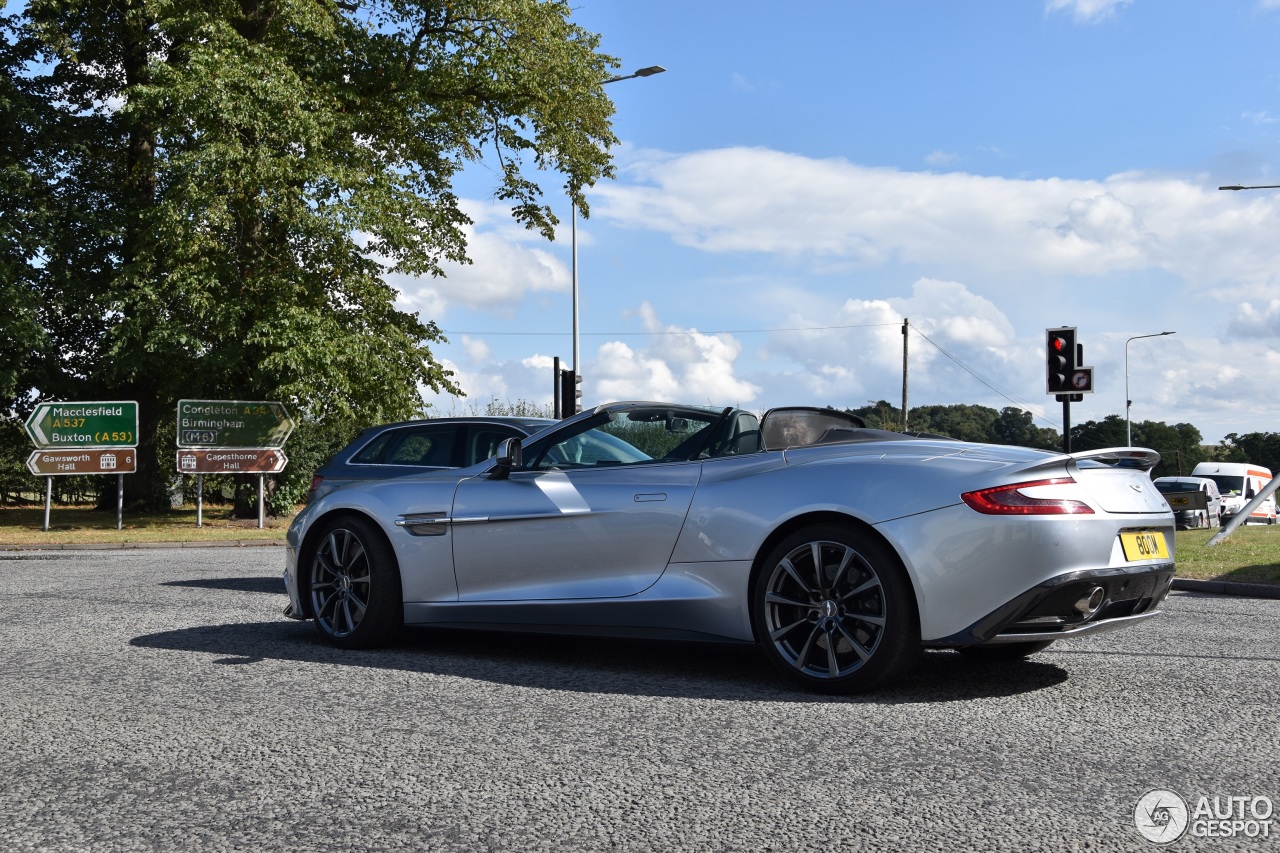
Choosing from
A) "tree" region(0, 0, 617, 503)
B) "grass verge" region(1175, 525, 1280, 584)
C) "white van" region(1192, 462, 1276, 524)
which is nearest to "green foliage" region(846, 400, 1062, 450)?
"white van" region(1192, 462, 1276, 524)

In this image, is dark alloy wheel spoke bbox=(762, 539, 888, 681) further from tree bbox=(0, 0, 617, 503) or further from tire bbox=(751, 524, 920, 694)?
tree bbox=(0, 0, 617, 503)

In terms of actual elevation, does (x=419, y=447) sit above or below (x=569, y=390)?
below

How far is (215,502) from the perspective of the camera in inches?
1293

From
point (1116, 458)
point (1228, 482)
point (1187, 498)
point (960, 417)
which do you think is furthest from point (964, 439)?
point (960, 417)

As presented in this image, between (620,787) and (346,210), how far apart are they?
66.3ft

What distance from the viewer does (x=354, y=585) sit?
686 cm

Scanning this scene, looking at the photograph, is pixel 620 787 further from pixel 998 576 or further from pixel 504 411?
pixel 504 411

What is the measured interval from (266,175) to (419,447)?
1279 cm

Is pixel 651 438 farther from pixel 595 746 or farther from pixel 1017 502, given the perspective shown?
pixel 595 746

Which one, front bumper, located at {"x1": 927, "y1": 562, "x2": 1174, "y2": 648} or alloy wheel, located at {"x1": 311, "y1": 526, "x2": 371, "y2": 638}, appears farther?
alloy wheel, located at {"x1": 311, "y1": 526, "x2": 371, "y2": 638}

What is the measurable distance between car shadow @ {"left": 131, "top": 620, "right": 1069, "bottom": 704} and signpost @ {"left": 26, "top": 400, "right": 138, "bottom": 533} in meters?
17.1

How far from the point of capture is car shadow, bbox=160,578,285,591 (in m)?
10.7

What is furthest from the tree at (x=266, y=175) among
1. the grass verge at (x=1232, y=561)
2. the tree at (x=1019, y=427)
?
the tree at (x=1019, y=427)

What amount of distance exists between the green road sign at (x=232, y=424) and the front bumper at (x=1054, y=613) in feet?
67.6
